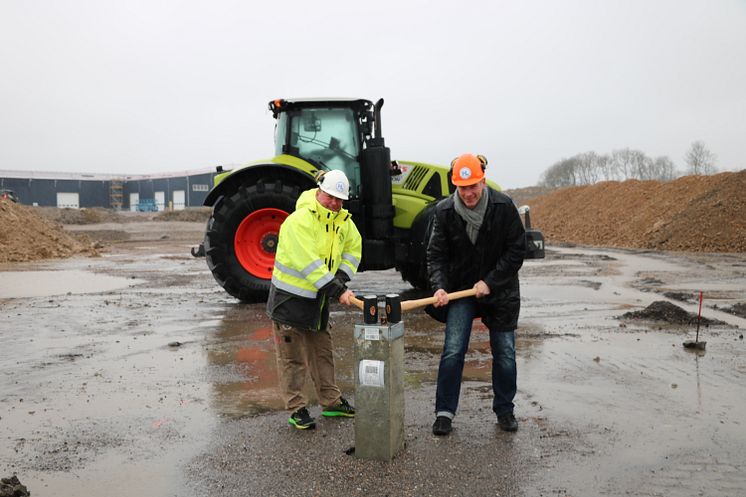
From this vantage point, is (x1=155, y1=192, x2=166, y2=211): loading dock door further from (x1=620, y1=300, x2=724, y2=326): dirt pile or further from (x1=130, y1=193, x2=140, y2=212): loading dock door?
(x1=620, y1=300, x2=724, y2=326): dirt pile

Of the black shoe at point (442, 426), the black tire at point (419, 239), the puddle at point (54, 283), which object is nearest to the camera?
the black shoe at point (442, 426)

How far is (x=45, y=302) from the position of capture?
9.83 meters

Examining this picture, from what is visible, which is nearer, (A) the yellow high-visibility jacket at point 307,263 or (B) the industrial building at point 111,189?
(A) the yellow high-visibility jacket at point 307,263

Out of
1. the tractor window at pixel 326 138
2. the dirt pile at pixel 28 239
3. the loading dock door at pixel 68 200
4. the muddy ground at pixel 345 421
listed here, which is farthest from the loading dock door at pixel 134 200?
the tractor window at pixel 326 138

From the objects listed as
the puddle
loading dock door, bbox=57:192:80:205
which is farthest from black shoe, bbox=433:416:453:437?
loading dock door, bbox=57:192:80:205

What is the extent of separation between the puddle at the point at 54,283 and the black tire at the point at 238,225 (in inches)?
117

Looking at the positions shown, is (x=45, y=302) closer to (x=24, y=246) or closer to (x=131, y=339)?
(x=131, y=339)

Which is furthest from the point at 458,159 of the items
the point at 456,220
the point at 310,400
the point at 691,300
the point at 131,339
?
the point at 691,300

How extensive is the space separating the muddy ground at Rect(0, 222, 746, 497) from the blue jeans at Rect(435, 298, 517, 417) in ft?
0.60

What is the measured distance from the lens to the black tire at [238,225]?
9.39 metres

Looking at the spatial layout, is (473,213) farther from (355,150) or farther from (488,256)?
(355,150)

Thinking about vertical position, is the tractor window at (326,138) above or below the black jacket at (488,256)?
above

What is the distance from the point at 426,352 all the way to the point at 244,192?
4.16 m

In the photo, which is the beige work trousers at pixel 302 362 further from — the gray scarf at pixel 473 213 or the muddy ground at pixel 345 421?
the gray scarf at pixel 473 213
